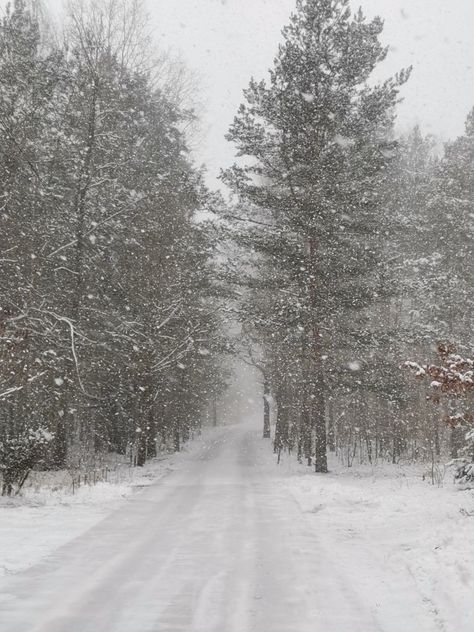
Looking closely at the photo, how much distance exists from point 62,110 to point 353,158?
9101 millimetres

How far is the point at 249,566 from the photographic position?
6492 millimetres

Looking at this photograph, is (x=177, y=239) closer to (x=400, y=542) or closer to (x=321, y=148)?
(x=321, y=148)

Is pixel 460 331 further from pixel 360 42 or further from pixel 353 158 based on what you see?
pixel 360 42

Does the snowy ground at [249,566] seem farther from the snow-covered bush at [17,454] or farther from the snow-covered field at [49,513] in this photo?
the snow-covered bush at [17,454]

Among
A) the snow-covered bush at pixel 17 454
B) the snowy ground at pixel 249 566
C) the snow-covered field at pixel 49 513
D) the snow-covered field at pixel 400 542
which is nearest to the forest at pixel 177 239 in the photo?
the snow-covered bush at pixel 17 454

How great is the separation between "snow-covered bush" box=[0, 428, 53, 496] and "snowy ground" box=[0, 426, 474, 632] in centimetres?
96

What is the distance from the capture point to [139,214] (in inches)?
745

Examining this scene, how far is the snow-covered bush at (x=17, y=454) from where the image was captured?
1064 cm

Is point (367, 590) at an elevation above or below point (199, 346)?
below

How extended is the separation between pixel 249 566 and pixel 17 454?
6.04 metres

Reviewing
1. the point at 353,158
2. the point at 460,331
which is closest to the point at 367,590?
the point at 353,158

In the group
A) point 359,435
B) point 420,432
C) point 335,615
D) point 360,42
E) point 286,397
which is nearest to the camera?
point 335,615

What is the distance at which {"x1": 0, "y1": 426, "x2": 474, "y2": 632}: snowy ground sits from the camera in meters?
4.85

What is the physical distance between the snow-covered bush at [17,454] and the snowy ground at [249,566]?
3.15 feet
